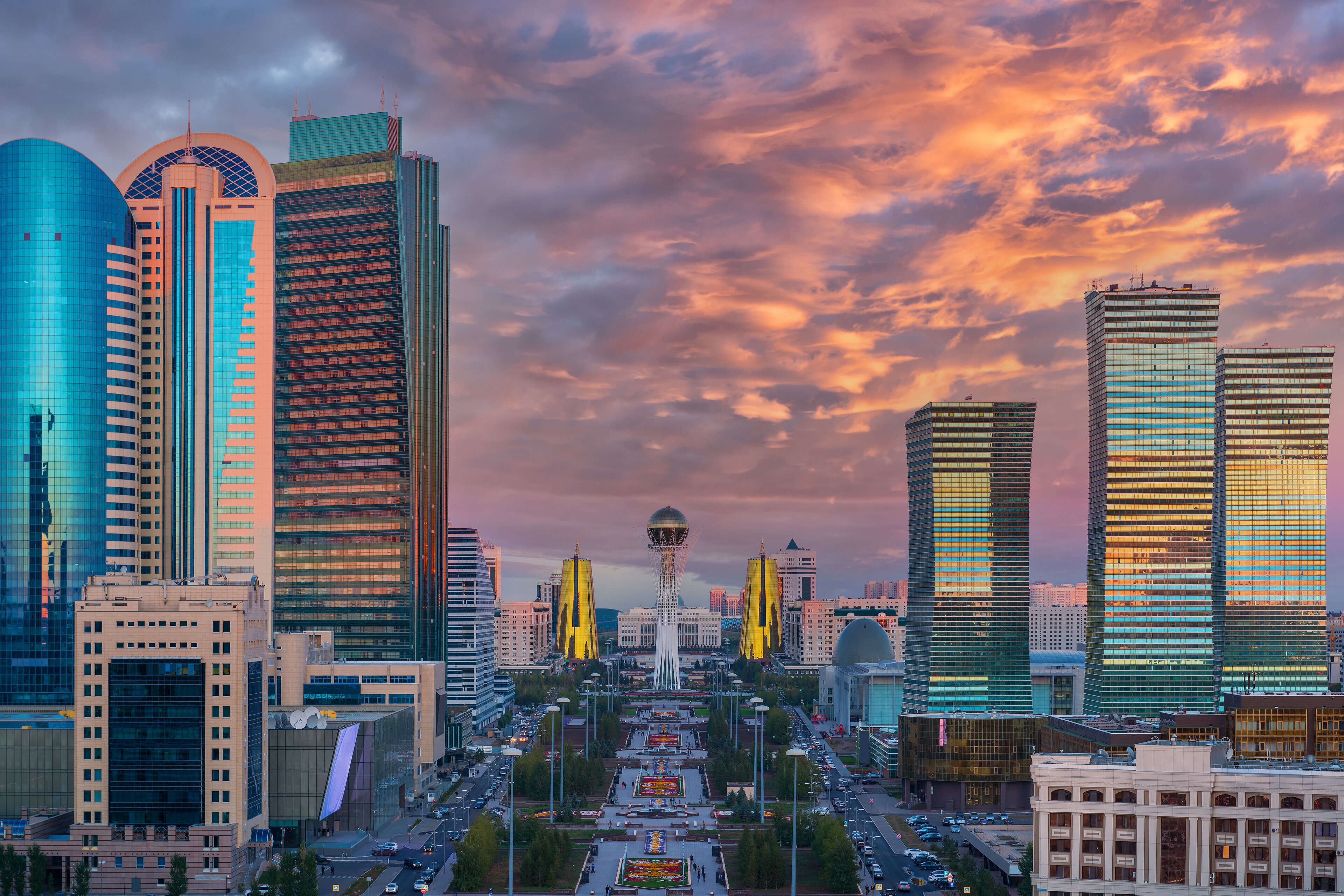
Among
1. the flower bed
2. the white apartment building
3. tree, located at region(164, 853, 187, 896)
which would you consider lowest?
the flower bed

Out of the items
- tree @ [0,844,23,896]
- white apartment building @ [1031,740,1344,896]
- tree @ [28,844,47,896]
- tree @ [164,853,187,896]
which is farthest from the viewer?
tree @ [28,844,47,896]

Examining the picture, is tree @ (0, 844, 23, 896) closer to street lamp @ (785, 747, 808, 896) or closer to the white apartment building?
street lamp @ (785, 747, 808, 896)

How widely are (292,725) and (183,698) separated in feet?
63.9

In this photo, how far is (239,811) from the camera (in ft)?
457

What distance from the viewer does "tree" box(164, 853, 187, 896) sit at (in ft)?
425

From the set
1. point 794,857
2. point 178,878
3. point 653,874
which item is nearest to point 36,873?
point 178,878

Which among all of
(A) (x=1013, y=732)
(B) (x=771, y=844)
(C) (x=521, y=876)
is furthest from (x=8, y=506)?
(A) (x=1013, y=732)

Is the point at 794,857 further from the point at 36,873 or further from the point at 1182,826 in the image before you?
the point at 36,873

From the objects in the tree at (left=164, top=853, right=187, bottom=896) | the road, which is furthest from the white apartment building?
the tree at (left=164, top=853, right=187, bottom=896)

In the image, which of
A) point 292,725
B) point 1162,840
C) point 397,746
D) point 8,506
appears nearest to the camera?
point 1162,840

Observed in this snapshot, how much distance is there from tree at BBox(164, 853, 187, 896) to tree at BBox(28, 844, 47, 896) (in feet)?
39.2

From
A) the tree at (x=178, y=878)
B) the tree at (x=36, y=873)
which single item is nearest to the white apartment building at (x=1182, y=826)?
the tree at (x=178, y=878)

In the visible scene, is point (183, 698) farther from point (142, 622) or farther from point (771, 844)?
point (771, 844)

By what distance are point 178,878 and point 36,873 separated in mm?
15094
